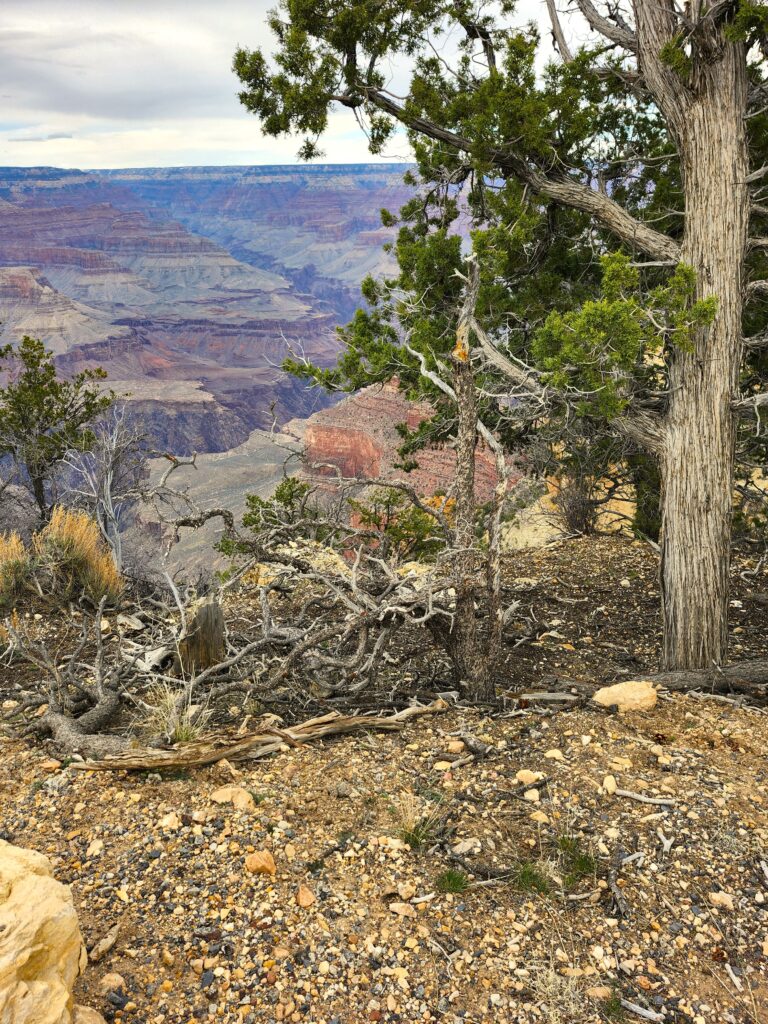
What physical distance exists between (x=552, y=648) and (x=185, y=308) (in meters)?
177

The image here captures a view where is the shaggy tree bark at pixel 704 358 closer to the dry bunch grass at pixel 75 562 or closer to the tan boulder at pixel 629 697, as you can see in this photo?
the tan boulder at pixel 629 697

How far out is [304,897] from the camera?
289cm

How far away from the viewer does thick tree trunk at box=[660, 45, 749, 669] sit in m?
5.15

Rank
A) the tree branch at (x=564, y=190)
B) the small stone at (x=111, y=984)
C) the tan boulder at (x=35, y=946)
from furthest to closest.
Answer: the tree branch at (x=564, y=190) → the small stone at (x=111, y=984) → the tan boulder at (x=35, y=946)

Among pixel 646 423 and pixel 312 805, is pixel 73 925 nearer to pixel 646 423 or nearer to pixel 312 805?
pixel 312 805

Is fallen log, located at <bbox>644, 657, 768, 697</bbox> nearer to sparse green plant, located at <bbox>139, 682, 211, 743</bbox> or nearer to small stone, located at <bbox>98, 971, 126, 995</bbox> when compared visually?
sparse green plant, located at <bbox>139, 682, 211, 743</bbox>

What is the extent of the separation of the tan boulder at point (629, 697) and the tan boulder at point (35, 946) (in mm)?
3368

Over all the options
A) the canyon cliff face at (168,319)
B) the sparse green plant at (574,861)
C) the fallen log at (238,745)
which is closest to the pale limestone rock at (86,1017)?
the fallen log at (238,745)

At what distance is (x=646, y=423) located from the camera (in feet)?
18.2

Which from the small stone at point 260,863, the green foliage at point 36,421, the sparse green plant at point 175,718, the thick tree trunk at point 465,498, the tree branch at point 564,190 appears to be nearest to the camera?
the small stone at point 260,863

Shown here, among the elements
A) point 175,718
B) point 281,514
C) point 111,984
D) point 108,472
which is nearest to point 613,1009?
point 111,984

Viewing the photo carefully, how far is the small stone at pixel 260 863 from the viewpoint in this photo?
2.99m

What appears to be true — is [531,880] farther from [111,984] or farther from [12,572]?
[12,572]

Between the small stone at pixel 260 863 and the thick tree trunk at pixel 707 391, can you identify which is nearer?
the small stone at pixel 260 863
